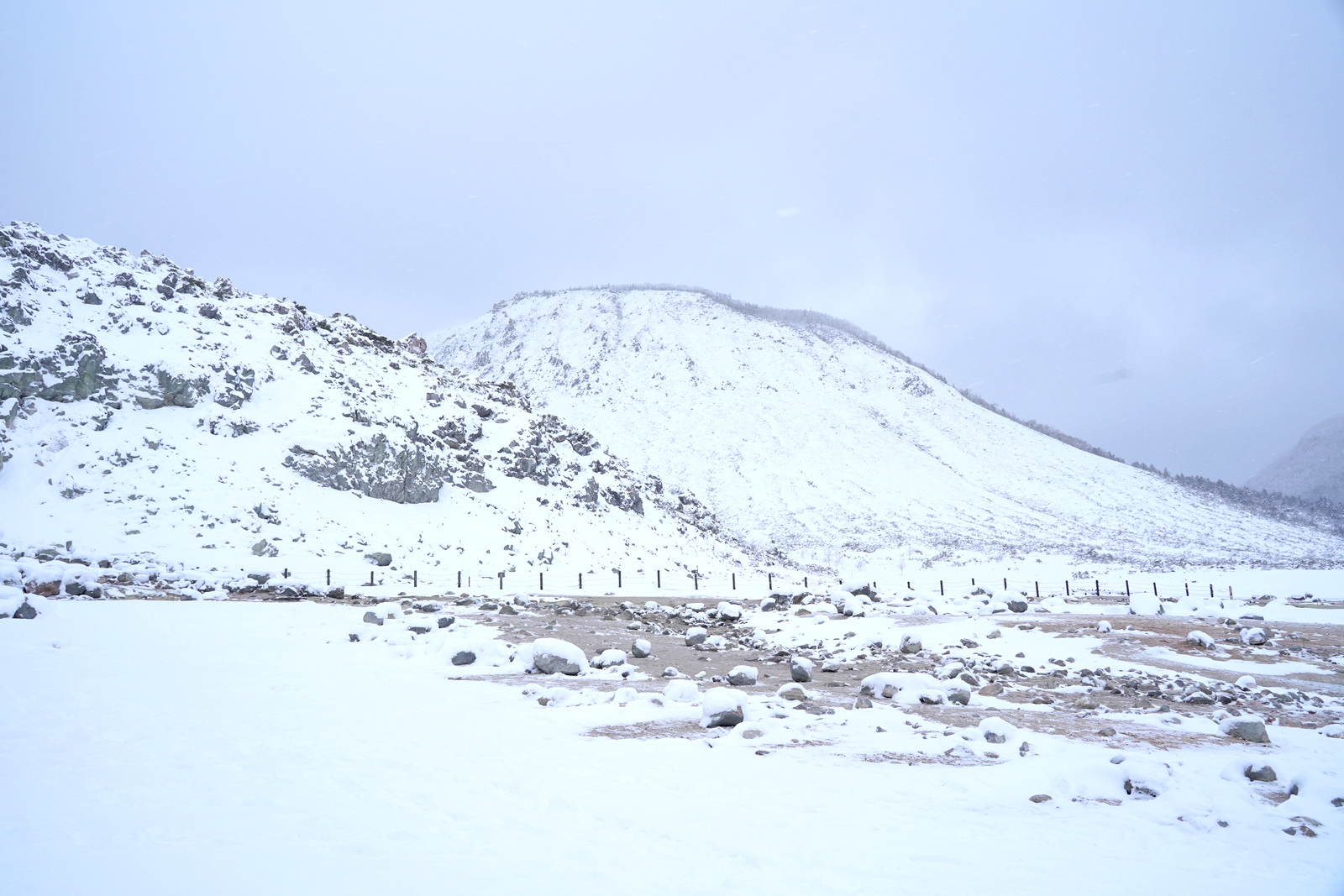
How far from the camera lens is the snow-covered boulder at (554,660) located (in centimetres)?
1351

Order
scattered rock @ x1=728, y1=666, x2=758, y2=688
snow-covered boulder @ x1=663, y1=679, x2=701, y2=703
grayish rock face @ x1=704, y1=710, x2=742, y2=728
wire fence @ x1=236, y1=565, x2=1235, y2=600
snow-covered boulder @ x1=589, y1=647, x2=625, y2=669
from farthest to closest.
→ wire fence @ x1=236, y1=565, x2=1235, y2=600 → snow-covered boulder @ x1=589, y1=647, x2=625, y2=669 → scattered rock @ x1=728, y1=666, x2=758, y2=688 → snow-covered boulder @ x1=663, y1=679, x2=701, y2=703 → grayish rock face @ x1=704, y1=710, x2=742, y2=728

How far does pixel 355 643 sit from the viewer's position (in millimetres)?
15625

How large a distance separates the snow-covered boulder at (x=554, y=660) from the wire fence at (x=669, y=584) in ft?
51.3

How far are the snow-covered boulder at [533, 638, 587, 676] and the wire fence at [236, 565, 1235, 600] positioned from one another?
615 inches

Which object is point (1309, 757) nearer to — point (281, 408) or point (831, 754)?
point (831, 754)

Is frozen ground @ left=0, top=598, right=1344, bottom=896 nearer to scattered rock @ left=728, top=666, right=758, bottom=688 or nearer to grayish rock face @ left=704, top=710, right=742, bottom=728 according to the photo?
grayish rock face @ left=704, top=710, right=742, bottom=728

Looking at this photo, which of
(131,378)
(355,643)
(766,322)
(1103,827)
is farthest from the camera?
(766,322)

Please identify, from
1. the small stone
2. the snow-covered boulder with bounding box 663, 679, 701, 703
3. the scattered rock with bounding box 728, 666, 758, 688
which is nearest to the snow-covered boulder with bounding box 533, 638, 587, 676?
the snow-covered boulder with bounding box 663, 679, 701, 703

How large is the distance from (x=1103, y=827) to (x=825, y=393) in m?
92.7

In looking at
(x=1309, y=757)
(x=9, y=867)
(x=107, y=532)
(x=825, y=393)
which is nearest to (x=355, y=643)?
(x=9, y=867)

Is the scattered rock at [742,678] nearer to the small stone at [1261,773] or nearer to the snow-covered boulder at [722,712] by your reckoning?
the snow-covered boulder at [722,712]

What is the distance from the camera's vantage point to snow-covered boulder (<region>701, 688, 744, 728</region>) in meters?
9.41

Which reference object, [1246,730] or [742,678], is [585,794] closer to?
[742,678]

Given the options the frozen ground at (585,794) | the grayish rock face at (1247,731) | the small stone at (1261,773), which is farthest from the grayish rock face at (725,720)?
the grayish rock face at (1247,731)
